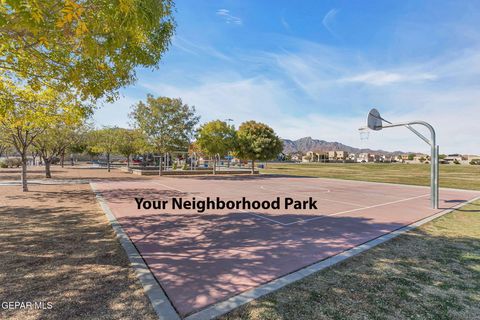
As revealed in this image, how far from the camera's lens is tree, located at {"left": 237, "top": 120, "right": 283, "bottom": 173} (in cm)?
2889

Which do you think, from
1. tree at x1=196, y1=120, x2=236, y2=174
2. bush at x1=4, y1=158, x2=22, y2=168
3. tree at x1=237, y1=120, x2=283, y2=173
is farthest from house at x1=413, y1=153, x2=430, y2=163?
bush at x1=4, y1=158, x2=22, y2=168

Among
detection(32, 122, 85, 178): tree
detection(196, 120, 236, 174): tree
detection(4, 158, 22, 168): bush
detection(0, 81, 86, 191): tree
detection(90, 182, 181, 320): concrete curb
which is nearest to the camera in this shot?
detection(90, 182, 181, 320): concrete curb

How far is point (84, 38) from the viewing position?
3873mm

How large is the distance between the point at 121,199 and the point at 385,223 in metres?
10.7

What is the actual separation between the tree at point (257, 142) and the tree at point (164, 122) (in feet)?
20.9

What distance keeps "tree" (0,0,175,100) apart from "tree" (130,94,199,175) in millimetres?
18241

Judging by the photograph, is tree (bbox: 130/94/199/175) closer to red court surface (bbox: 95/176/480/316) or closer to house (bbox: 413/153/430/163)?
red court surface (bbox: 95/176/480/316)

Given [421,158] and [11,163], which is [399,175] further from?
[421,158]

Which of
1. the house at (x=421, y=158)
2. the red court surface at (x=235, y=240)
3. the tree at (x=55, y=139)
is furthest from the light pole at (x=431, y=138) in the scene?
the house at (x=421, y=158)

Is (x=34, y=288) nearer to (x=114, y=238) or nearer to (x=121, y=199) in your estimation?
(x=114, y=238)

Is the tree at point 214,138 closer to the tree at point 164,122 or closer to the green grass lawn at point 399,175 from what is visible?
the tree at point 164,122

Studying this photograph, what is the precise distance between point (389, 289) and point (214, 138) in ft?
80.5

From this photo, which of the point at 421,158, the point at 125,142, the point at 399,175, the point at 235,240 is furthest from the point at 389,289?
the point at 421,158

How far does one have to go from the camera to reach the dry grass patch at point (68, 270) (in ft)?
9.91
